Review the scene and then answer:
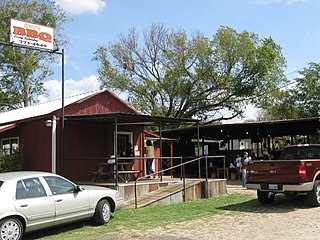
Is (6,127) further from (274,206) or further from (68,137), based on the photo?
(274,206)

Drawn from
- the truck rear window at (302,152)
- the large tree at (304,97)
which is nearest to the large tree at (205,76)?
the large tree at (304,97)

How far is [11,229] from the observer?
786 cm

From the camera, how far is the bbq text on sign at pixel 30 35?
44.9 ft

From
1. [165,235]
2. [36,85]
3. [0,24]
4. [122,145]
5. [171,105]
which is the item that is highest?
[0,24]

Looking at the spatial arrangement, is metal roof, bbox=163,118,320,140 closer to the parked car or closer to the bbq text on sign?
the bbq text on sign

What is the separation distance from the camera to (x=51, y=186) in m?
9.05

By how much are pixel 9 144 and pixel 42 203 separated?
924 cm

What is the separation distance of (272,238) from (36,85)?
111 ft

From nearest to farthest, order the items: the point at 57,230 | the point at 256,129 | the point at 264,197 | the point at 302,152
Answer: the point at 57,230 → the point at 264,197 → the point at 302,152 → the point at 256,129

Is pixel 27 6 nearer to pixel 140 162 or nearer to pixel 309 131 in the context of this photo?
pixel 140 162

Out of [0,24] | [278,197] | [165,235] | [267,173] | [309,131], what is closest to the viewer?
[165,235]

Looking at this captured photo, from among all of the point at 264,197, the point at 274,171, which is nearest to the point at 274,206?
the point at 264,197

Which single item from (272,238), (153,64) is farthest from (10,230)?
(153,64)

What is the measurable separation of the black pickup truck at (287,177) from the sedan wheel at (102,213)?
4.57m
